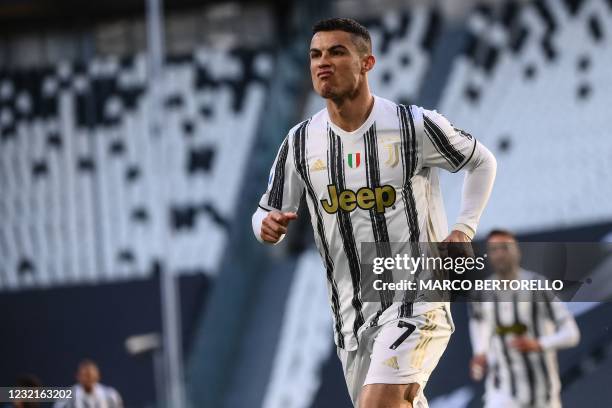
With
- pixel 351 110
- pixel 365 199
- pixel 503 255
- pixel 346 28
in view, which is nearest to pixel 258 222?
pixel 365 199

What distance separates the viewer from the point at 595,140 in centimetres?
1265

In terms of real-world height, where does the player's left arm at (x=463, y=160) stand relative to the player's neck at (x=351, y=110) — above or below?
below

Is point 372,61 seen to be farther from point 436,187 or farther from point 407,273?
point 407,273

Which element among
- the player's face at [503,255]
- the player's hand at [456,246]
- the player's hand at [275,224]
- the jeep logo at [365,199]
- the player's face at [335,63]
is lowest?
the player's face at [503,255]

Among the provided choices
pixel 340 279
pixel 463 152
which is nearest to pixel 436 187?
pixel 463 152

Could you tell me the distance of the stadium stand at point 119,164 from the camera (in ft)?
48.9

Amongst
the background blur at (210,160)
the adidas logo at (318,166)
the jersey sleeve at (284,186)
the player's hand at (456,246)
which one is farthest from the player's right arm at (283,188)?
the background blur at (210,160)

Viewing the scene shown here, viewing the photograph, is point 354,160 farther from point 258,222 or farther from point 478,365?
point 478,365

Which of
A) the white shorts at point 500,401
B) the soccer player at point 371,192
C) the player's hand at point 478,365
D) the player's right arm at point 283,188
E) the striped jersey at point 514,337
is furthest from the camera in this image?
the white shorts at point 500,401

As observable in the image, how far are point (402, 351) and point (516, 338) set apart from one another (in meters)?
2.36

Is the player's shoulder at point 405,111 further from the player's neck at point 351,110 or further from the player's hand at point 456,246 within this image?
the player's hand at point 456,246

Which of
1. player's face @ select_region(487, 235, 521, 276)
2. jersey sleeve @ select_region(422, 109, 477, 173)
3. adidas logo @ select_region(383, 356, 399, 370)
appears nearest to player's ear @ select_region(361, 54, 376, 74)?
jersey sleeve @ select_region(422, 109, 477, 173)

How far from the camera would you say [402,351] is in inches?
156

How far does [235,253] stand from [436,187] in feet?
35.0
